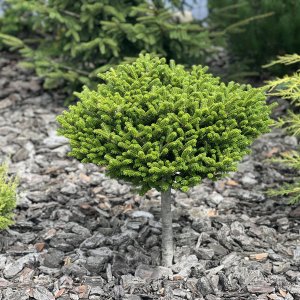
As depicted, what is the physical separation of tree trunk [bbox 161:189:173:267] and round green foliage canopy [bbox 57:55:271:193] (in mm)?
339

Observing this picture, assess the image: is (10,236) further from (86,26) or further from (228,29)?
(228,29)

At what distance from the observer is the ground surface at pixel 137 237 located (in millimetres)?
3789

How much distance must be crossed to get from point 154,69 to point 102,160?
709mm

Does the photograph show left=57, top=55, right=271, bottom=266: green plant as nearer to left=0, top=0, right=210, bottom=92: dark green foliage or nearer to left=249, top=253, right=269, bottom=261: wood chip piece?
left=249, top=253, right=269, bottom=261: wood chip piece

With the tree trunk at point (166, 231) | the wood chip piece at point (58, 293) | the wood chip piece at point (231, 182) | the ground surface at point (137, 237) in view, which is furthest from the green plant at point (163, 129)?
the wood chip piece at point (231, 182)

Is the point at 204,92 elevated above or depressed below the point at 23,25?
above

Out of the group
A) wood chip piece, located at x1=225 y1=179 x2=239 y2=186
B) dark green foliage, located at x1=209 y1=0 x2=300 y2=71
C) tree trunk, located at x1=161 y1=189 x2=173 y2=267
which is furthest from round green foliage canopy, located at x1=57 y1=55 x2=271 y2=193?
dark green foliage, located at x1=209 y1=0 x2=300 y2=71

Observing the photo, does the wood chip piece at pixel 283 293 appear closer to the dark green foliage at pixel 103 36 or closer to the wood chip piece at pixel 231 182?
the wood chip piece at pixel 231 182

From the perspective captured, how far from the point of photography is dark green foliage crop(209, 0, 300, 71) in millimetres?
6137

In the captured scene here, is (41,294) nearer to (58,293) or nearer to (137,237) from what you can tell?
(58,293)

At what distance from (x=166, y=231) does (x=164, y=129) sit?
82 centimetres

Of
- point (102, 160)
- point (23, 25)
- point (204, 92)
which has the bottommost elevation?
point (23, 25)

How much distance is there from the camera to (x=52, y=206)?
15.5 ft

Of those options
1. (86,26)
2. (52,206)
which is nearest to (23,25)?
(86,26)
